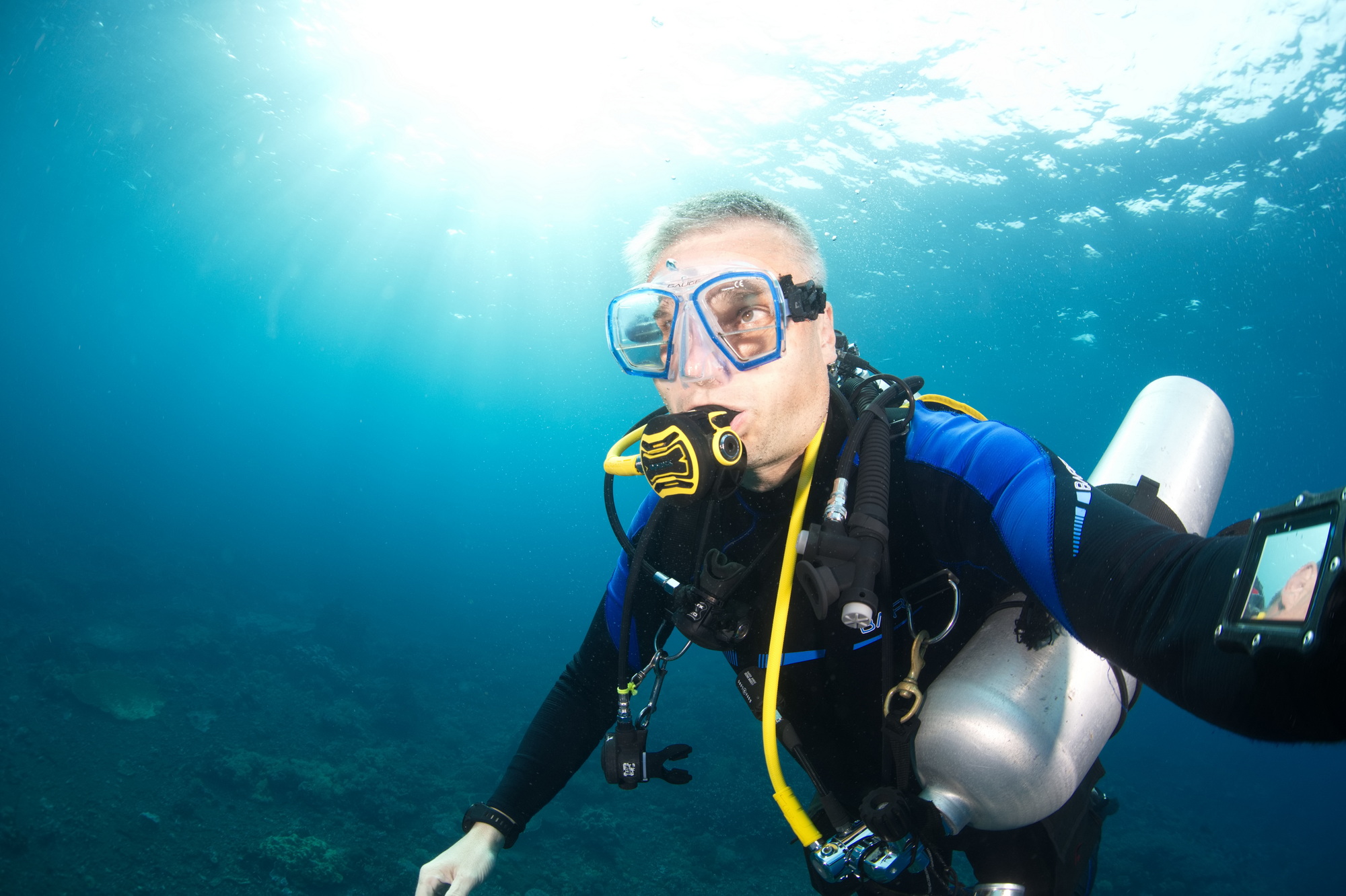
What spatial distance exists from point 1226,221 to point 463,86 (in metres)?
23.1

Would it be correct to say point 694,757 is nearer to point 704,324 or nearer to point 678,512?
point 678,512

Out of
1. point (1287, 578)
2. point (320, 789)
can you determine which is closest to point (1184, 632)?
point (1287, 578)

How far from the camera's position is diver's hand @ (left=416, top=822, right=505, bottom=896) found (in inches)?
99.1

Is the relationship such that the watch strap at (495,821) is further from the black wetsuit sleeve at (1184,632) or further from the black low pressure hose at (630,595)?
the black wetsuit sleeve at (1184,632)

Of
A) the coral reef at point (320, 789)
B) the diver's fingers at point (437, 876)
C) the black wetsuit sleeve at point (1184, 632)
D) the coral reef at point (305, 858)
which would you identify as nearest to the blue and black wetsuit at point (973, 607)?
the black wetsuit sleeve at point (1184, 632)

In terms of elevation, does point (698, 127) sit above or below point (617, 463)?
above

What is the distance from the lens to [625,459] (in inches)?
92.7

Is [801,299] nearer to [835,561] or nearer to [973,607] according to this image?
[835,561]

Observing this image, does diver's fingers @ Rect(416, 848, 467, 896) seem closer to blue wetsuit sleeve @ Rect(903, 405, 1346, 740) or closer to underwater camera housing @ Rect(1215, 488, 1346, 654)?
blue wetsuit sleeve @ Rect(903, 405, 1346, 740)

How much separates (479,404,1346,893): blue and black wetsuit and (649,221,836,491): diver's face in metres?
0.22

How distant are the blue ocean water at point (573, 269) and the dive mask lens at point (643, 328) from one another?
86.6 inches

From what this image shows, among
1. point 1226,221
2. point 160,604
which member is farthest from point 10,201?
point 1226,221

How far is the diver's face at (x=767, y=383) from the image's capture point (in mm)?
2273

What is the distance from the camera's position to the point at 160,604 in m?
19.0
